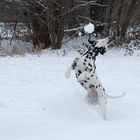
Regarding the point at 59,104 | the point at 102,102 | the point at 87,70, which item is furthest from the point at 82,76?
the point at 59,104

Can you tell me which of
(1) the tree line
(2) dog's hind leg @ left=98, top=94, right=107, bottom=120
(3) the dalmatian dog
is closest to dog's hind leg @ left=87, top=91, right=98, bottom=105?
(3) the dalmatian dog

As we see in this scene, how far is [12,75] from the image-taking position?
830 centimetres

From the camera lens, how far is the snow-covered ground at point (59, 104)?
4.86 metres

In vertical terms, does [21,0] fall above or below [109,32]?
above

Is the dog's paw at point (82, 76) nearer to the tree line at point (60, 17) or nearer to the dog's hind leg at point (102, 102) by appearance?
the dog's hind leg at point (102, 102)

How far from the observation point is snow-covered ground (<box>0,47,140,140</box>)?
191 inches

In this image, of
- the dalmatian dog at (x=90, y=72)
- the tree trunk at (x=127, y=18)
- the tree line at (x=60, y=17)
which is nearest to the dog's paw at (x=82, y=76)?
the dalmatian dog at (x=90, y=72)

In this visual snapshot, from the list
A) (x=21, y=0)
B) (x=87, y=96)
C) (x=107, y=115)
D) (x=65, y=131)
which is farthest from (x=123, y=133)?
(x=21, y=0)

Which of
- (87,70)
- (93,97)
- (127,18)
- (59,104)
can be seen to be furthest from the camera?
(127,18)

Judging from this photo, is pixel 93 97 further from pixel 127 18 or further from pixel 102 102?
pixel 127 18

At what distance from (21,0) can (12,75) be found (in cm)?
494

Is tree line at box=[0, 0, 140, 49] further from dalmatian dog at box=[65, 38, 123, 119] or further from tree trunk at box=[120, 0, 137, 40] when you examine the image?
dalmatian dog at box=[65, 38, 123, 119]

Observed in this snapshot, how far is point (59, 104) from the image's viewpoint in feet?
20.7

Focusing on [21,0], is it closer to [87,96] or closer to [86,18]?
[86,18]
